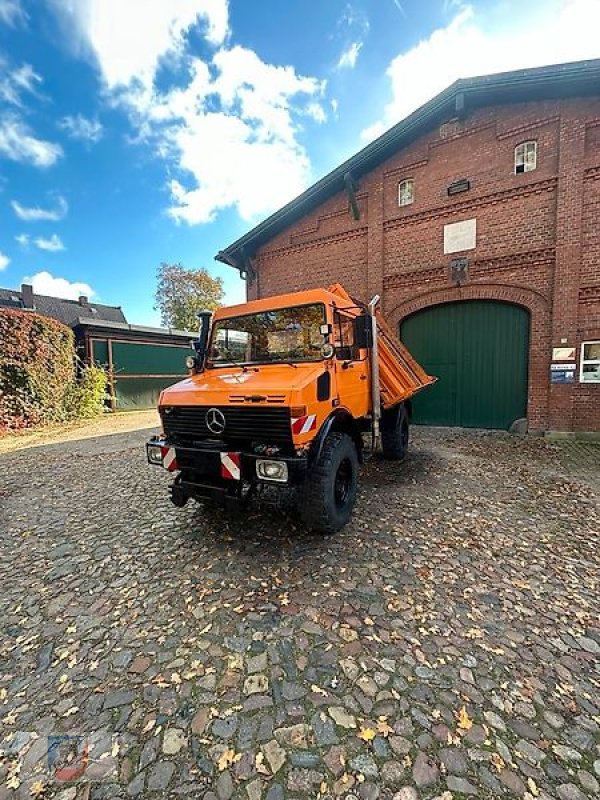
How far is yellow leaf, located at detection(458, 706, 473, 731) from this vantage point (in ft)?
5.76

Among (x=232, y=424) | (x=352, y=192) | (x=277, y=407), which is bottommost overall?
(x=232, y=424)

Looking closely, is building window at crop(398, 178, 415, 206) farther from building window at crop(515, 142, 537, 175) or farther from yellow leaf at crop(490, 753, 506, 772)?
yellow leaf at crop(490, 753, 506, 772)

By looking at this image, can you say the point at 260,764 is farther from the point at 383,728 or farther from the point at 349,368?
the point at 349,368

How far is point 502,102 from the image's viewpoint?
815 cm

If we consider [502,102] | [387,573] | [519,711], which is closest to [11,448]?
[387,573]

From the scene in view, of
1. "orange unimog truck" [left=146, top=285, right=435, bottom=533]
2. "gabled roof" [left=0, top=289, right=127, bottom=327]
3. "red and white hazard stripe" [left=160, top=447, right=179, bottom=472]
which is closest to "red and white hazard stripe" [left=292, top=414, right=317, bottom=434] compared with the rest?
"orange unimog truck" [left=146, top=285, right=435, bottom=533]

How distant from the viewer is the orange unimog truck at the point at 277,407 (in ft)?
10.2

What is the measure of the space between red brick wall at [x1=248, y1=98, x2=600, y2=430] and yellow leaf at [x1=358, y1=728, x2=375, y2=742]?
8.25 m

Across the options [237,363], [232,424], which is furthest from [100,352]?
[232,424]

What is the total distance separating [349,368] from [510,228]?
6.93 m

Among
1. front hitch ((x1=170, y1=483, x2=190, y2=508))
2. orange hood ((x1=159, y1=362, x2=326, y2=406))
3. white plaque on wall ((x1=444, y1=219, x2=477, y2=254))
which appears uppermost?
white plaque on wall ((x1=444, y1=219, x2=477, y2=254))

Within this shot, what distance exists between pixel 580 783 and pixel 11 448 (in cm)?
1030

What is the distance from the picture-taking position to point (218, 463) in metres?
3.22
